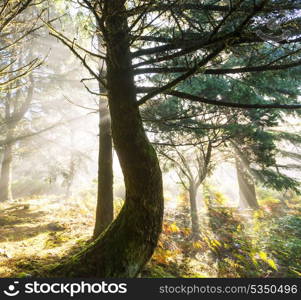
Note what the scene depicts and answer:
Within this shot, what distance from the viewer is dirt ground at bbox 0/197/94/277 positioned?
390 cm

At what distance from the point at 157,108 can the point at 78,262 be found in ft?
15.0

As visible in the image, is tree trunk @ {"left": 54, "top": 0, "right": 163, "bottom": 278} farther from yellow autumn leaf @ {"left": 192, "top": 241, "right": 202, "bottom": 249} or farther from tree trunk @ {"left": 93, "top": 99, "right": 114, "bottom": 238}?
yellow autumn leaf @ {"left": 192, "top": 241, "right": 202, "bottom": 249}

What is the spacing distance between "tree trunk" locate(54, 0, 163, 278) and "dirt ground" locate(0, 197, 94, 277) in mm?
1297

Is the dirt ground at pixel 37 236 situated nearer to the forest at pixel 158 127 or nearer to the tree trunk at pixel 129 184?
the forest at pixel 158 127

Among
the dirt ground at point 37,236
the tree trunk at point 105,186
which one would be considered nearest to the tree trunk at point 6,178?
the dirt ground at point 37,236

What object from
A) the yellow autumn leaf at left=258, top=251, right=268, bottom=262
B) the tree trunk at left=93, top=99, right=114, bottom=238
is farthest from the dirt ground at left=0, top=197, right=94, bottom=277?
the yellow autumn leaf at left=258, top=251, right=268, bottom=262

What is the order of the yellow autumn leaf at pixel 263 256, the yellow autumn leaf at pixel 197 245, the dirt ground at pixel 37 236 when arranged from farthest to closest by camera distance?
the yellow autumn leaf at pixel 197 245, the yellow autumn leaf at pixel 263 256, the dirt ground at pixel 37 236

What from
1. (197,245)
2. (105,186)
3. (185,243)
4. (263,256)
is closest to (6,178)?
(105,186)

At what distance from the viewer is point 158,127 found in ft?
20.6

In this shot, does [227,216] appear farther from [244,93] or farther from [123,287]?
[123,287]

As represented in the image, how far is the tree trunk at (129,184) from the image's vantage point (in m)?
2.87

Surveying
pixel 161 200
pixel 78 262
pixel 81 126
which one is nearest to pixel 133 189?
pixel 161 200

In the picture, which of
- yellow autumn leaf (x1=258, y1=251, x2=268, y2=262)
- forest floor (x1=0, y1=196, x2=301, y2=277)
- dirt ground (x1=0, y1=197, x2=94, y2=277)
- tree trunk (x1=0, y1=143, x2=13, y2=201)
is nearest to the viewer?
dirt ground (x1=0, y1=197, x2=94, y2=277)

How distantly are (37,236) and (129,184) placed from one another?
166 inches
